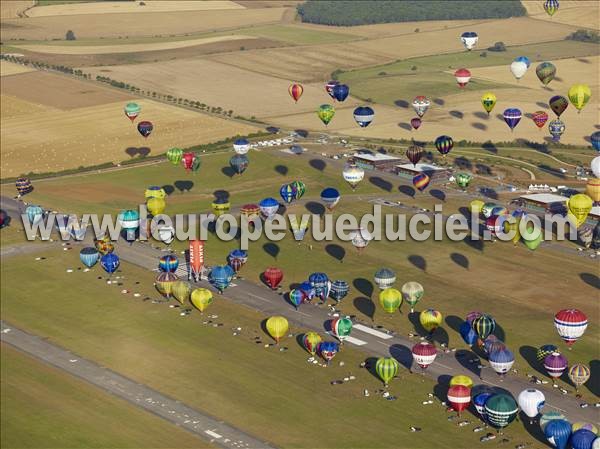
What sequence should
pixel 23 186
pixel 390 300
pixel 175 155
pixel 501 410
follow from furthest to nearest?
pixel 175 155 < pixel 23 186 < pixel 390 300 < pixel 501 410

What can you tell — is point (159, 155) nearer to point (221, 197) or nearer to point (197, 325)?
point (221, 197)

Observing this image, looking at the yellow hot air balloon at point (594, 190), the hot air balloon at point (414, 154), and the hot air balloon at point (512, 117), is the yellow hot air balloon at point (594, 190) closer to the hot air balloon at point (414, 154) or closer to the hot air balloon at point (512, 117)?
the hot air balloon at point (414, 154)

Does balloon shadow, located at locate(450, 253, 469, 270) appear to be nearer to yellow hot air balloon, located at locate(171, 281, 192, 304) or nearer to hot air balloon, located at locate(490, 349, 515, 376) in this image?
hot air balloon, located at locate(490, 349, 515, 376)

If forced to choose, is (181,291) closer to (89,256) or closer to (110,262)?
(110,262)

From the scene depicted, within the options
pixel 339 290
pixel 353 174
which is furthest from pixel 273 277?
pixel 353 174

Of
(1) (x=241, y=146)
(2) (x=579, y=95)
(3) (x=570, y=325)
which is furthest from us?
(2) (x=579, y=95)

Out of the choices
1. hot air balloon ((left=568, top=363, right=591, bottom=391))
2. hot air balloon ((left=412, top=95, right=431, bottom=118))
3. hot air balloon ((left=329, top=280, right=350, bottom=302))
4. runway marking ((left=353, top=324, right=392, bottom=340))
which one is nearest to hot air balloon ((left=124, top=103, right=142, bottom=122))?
hot air balloon ((left=412, top=95, right=431, bottom=118))
